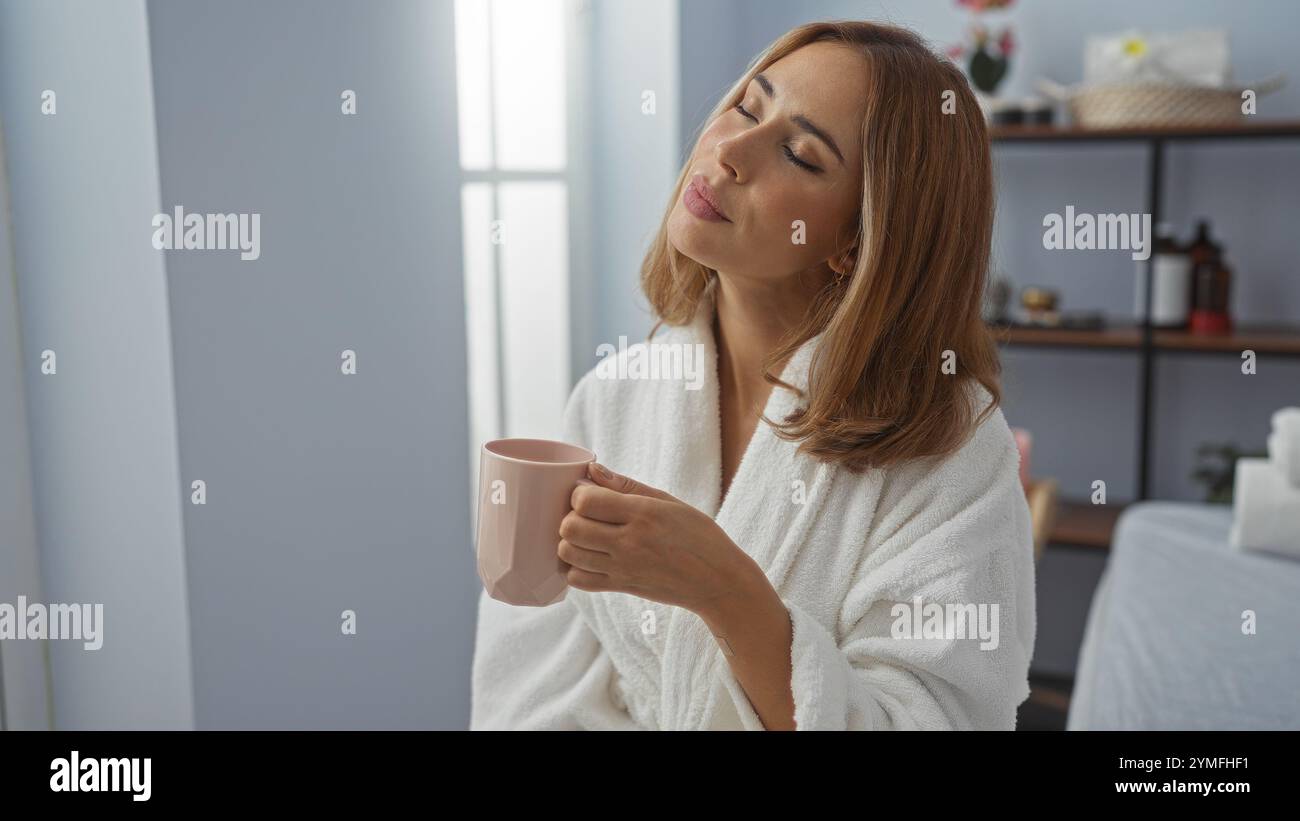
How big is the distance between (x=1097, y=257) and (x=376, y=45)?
167cm

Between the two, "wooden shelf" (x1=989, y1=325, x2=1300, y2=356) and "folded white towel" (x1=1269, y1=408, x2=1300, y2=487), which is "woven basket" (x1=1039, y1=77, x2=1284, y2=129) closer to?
"wooden shelf" (x1=989, y1=325, x2=1300, y2=356)

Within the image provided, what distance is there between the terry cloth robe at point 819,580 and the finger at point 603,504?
0.14 metres

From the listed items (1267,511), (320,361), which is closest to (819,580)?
(320,361)

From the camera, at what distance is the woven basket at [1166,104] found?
196 centimetres

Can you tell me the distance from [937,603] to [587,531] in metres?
0.26

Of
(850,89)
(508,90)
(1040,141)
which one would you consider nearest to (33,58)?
(850,89)

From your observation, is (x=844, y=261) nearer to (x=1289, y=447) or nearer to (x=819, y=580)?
(x=819, y=580)

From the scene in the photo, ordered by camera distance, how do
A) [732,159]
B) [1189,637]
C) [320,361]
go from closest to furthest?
[732,159] < [320,361] < [1189,637]

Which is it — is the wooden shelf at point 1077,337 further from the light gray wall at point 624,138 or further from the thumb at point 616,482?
the thumb at point 616,482

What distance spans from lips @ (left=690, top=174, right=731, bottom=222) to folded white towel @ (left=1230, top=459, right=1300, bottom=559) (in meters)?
1.25

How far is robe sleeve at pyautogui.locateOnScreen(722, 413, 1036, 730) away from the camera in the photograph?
25.1 inches

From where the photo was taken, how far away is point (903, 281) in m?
0.66

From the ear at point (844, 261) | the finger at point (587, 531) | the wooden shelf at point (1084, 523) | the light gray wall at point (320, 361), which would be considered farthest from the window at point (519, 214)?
the wooden shelf at point (1084, 523)
